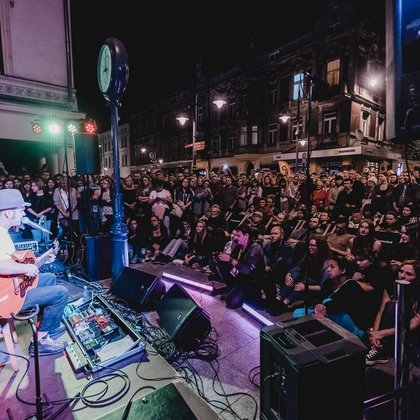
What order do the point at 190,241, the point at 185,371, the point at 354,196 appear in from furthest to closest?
the point at 354,196 < the point at 190,241 < the point at 185,371

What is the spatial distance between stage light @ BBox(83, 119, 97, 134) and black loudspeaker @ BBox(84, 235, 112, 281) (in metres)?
2.15

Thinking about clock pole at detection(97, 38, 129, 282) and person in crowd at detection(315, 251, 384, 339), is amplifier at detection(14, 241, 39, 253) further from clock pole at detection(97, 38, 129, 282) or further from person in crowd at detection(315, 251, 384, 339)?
person in crowd at detection(315, 251, 384, 339)

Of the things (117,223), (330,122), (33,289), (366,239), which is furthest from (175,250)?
(330,122)

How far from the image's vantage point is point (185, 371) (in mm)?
3203

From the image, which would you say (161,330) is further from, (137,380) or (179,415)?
(179,415)

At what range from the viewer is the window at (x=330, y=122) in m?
23.4

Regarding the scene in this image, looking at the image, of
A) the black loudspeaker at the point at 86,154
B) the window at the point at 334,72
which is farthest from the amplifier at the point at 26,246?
the window at the point at 334,72

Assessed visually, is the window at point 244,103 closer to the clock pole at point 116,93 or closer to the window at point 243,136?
the window at point 243,136

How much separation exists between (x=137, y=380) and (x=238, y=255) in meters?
2.97

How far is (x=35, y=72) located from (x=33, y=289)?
13.1 m

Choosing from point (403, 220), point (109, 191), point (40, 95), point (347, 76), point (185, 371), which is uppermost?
point (347, 76)

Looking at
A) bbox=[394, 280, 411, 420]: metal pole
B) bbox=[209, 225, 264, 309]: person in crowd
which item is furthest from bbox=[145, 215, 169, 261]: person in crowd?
bbox=[394, 280, 411, 420]: metal pole

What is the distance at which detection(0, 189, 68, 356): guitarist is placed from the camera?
2.89 meters

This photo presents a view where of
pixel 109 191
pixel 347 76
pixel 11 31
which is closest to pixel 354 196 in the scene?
pixel 109 191
